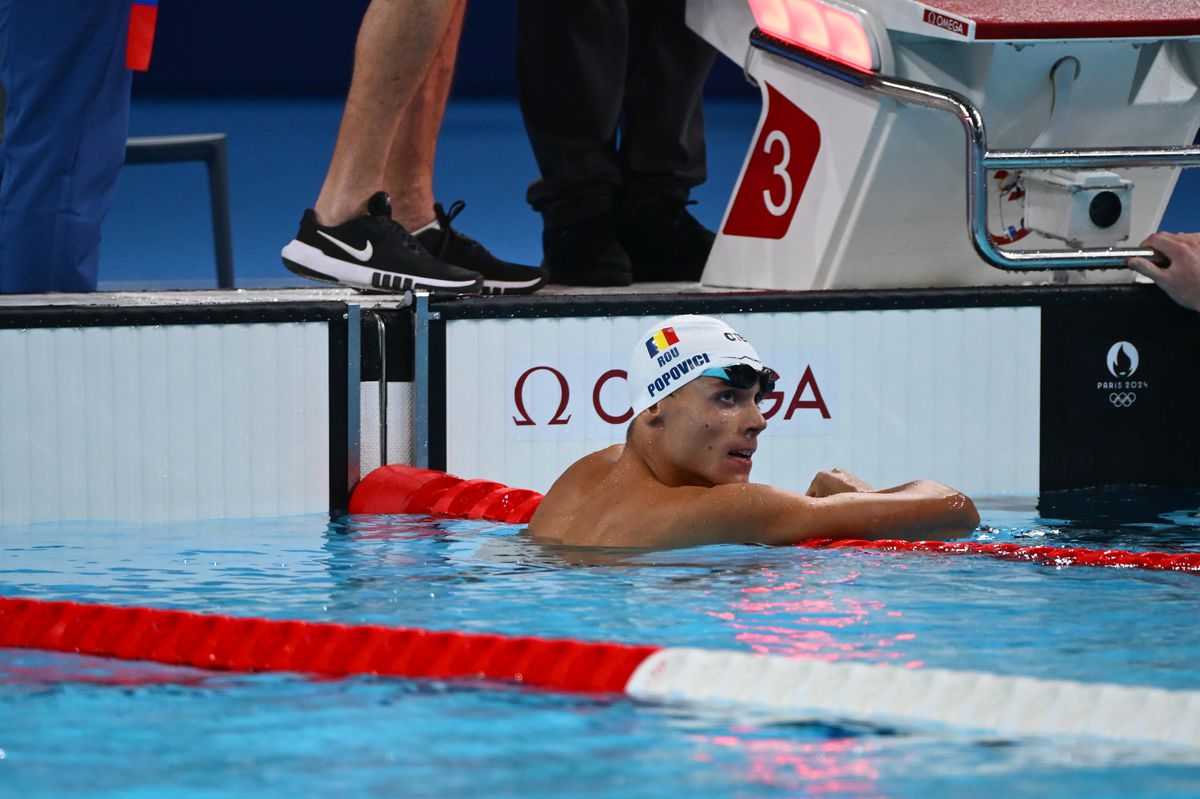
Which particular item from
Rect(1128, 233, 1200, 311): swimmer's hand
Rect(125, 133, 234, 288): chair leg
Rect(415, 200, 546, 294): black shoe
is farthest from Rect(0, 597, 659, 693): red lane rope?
Rect(125, 133, 234, 288): chair leg

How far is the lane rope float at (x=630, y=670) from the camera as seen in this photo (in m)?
2.49

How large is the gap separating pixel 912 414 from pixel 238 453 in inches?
63.2

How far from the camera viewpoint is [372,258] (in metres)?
4.56

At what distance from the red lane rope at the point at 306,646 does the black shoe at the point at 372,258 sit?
1.49 metres

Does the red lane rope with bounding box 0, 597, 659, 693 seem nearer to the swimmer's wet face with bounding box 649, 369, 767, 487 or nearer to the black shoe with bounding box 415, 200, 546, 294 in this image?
the swimmer's wet face with bounding box 649, 369, 767, 487

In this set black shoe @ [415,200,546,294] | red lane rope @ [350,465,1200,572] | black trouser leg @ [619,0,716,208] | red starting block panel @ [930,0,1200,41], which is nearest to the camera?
red lane rope @ [350,465,1200,572]

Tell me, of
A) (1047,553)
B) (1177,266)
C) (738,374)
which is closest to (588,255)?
(738,374)

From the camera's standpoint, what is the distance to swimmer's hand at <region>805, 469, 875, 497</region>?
13.2 feet

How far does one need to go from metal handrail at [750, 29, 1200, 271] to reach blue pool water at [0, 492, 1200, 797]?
2.21ft

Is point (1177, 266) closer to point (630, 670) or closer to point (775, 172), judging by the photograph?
point (775, 172)

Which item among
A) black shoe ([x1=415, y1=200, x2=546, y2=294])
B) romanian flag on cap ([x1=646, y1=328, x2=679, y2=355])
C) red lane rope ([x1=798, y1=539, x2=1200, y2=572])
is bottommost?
red lane rope ([x1=798, y1=539, x2=1200, y2=572])

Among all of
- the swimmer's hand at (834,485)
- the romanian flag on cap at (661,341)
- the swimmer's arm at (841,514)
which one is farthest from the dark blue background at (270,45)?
the swimmer's arm at (841,514)

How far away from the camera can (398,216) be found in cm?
481

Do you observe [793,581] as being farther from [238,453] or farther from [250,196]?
[250,196]
